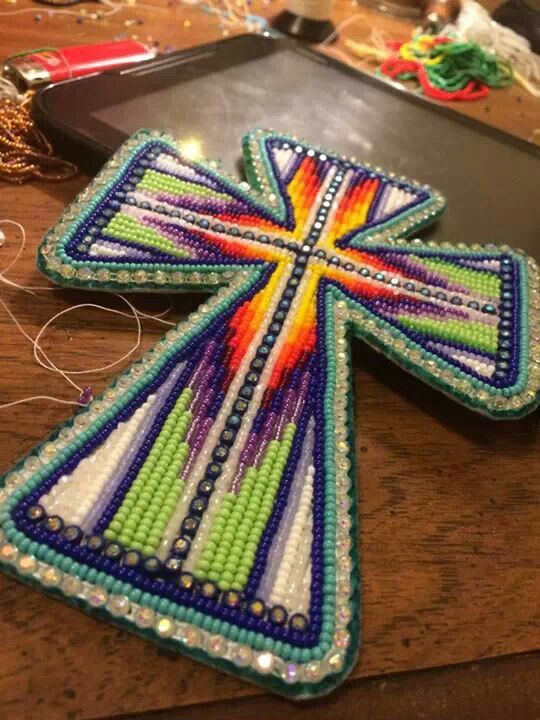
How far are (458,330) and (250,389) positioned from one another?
0.65ft

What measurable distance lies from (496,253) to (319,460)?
311 millimetres

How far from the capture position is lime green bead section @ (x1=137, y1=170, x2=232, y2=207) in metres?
0.62

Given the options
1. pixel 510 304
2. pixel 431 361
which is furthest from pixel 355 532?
pixel 510 304

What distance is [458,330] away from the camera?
57 centimetres

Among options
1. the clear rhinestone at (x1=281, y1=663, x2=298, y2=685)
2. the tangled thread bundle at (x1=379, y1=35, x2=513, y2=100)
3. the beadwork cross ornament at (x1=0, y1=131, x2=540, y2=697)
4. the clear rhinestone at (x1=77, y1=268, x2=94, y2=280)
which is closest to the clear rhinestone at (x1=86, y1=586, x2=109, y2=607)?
the beadwork cross ornament at (x1=0, y1=131, x2=540, y2=697)

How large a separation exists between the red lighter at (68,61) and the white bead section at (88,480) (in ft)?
1.70

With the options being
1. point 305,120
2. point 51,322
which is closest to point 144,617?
point 51,322

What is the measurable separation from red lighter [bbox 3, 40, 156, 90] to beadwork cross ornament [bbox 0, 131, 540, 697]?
22cm

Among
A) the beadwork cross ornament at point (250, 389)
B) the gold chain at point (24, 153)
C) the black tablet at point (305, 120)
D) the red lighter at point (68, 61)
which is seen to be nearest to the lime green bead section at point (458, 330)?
the beadwork cross ornament at point (250, 389)

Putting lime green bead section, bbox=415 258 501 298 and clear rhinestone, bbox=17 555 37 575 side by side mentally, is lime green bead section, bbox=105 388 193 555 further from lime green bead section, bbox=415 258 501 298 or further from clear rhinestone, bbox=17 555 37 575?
lime green bead section, bbox=415 258 501 298

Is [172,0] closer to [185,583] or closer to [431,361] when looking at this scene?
[431,361]

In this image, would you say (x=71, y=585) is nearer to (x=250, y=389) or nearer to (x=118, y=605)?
(x=118, y=605)

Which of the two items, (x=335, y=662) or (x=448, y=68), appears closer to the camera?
(x=335, y=662)

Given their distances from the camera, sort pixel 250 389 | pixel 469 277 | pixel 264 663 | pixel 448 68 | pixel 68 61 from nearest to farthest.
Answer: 1. pixel 264 663
2. pixel 250 389
3. pixel 469 277
4. pixel 68 61
5. pixel 448 68
